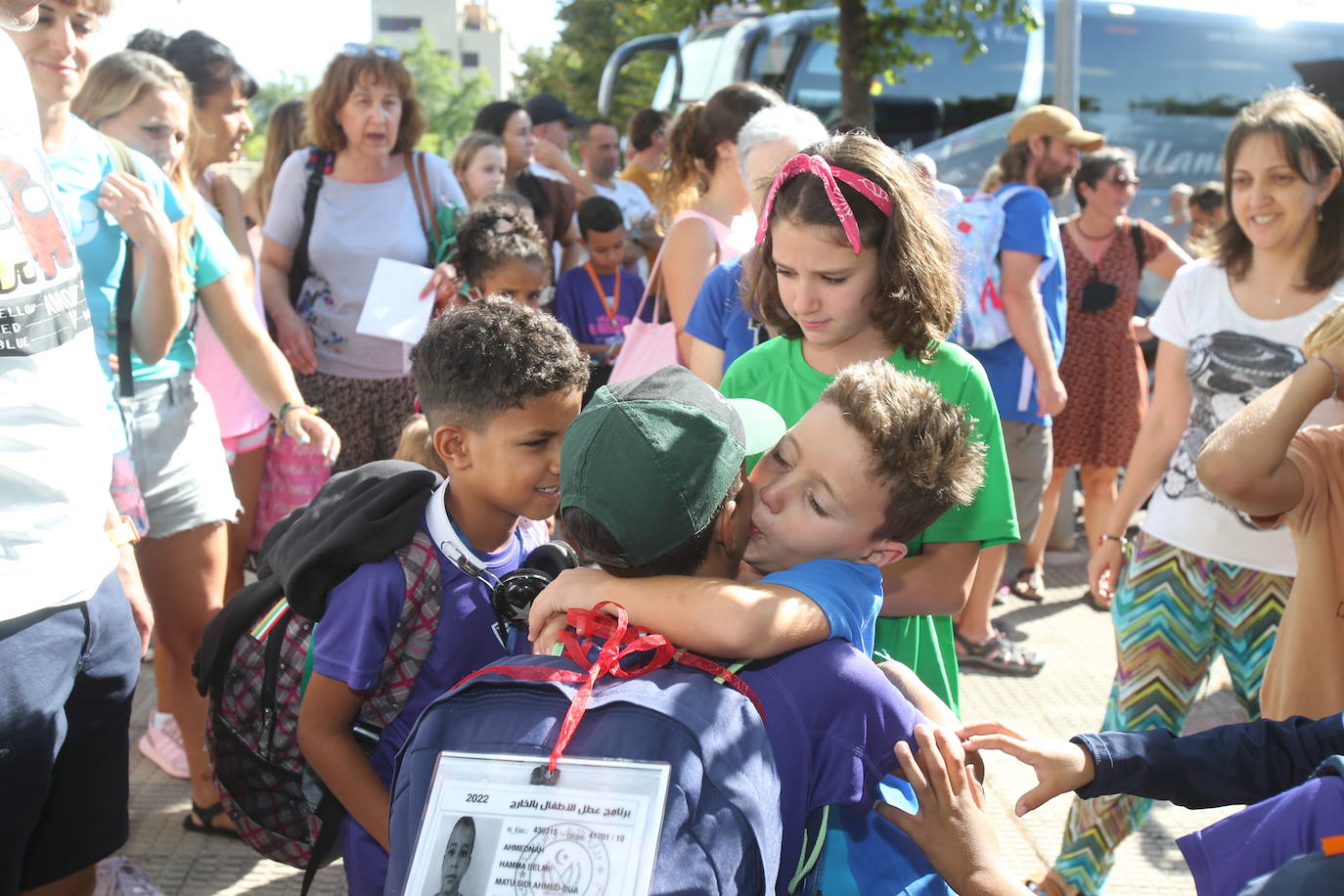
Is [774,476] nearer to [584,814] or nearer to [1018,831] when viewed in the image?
[584,814]

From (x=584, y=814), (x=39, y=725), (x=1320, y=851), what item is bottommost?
(x=39, y=725)

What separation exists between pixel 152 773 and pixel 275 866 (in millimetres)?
766

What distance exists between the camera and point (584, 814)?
3.83ft

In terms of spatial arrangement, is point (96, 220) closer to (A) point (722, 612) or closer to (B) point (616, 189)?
(A) point (722, 612)

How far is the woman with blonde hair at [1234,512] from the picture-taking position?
2943mm

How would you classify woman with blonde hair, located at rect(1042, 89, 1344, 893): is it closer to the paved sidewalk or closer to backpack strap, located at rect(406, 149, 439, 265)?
the paved sidewalk

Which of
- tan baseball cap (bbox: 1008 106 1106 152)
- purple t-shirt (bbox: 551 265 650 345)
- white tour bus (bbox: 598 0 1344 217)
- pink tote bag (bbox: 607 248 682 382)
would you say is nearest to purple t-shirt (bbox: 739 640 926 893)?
pink tote bag (bbox: 607 248 682 382)

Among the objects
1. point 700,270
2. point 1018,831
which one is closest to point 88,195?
point 700,270

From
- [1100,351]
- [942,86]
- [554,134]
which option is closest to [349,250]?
[1100,351]

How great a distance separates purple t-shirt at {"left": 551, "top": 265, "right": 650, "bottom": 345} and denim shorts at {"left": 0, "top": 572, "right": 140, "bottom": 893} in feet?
10.8

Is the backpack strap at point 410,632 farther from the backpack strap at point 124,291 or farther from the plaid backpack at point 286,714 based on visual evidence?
the backpack strap at point 124,291

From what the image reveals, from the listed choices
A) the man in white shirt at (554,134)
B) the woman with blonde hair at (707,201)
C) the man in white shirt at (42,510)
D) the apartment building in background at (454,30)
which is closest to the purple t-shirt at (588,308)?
the woman with blonde hair at (707,201)

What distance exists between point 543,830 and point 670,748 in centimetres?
15

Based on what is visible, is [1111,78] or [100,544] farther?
[1111,78]
